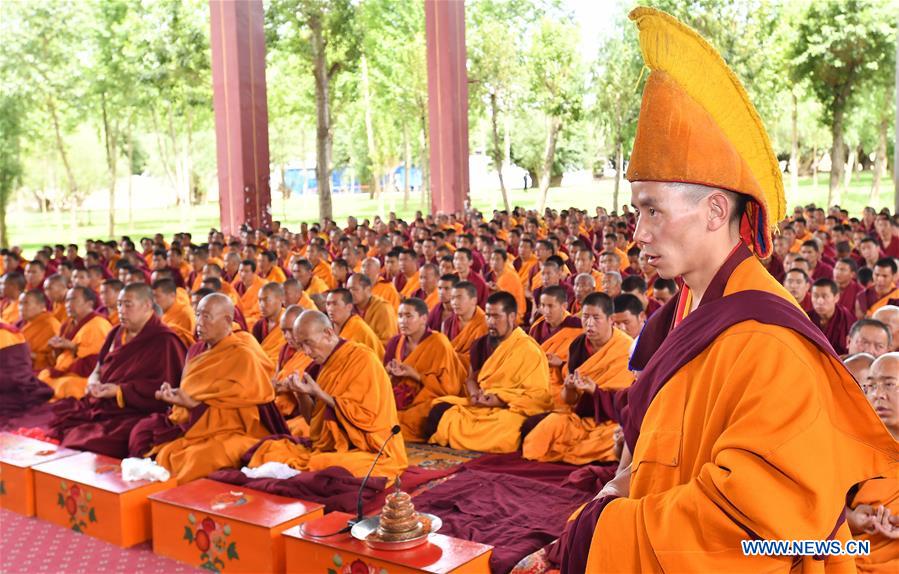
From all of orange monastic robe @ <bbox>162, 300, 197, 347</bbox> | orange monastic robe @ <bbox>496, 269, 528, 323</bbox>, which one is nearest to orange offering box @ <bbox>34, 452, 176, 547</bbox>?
orange monastic robe @ <bbox>162, 300, 197, 347</bbox>

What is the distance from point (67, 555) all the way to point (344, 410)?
2035 mm

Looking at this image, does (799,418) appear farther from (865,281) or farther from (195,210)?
(195,210)

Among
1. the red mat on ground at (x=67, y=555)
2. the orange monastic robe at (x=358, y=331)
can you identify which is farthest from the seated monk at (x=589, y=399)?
the red mat on ground at (x=67, y=555)

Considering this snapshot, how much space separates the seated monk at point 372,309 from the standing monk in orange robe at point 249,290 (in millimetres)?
2215

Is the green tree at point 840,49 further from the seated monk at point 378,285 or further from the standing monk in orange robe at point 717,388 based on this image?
the standing monk in orange robe at point 717,388

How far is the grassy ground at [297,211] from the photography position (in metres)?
35.7

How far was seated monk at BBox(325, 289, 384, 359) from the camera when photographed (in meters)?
8.85

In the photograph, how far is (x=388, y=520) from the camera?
14.9ft

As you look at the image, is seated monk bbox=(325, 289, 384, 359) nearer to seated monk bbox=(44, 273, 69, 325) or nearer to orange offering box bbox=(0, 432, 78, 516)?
orange offering box bbox=(0, 432, 78, 516)

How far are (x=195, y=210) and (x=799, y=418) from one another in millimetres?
48231

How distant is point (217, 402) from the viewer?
6.88m

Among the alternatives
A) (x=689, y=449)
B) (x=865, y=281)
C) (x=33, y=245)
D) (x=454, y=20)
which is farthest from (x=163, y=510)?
(x=33, y=245)

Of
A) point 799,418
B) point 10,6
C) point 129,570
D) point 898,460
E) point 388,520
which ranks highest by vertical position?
point 10,6

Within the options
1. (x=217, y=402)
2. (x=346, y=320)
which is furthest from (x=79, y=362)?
(x=217, y=402)
